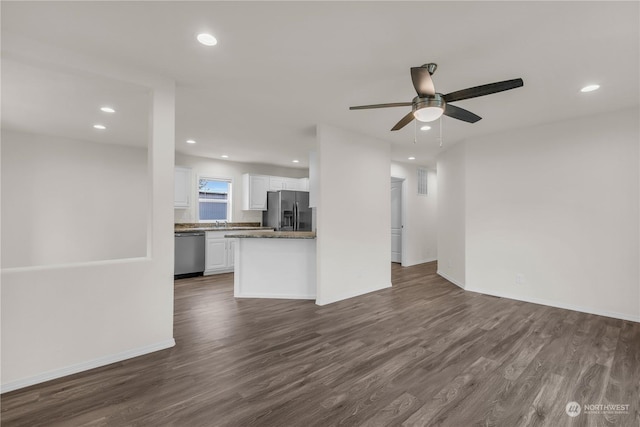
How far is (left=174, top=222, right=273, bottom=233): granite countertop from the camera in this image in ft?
19.6

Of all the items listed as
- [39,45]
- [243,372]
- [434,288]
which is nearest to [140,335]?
[243,372]

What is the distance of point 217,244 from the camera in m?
6.14

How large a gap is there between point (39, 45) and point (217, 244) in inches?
173

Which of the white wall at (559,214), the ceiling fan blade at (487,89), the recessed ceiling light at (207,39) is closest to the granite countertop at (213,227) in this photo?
the recessed ceiling light at (207,39)

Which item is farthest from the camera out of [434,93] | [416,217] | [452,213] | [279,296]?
[416,217]

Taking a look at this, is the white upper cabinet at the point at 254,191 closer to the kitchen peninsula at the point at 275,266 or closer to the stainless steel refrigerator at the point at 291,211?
the stainless steel refrigerator at the point at 291,211

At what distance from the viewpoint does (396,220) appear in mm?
7387

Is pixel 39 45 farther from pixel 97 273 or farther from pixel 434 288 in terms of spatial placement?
pixel 434 288

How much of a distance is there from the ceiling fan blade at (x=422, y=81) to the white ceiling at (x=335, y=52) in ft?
0.90

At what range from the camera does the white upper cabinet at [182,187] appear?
602cm

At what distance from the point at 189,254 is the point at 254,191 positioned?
2130mm

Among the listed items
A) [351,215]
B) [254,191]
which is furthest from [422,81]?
[254,191]

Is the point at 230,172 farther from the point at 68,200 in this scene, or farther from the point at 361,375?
the point at 361,375

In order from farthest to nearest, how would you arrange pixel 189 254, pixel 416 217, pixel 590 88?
1. pixel 416 217
2. pixel 189 254
3. pixel 590 88
